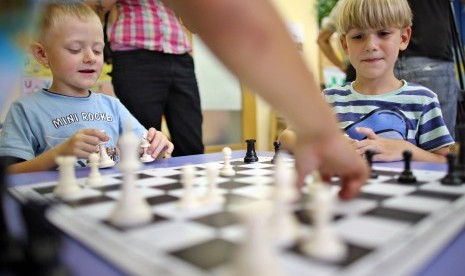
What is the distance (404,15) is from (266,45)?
133 cm

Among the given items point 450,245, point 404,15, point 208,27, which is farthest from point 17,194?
point 404,15

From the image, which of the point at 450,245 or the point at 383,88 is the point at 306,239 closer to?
the point at 450,245

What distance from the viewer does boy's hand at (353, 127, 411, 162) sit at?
4.03ft

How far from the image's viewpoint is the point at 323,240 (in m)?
0.44

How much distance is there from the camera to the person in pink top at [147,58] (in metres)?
1.76

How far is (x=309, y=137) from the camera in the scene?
59cm

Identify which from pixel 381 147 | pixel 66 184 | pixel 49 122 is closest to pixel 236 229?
pixel 66 184

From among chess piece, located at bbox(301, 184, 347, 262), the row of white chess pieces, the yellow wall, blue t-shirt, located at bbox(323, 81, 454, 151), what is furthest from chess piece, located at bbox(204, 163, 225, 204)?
the yellow wall

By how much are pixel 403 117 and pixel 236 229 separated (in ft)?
4.03

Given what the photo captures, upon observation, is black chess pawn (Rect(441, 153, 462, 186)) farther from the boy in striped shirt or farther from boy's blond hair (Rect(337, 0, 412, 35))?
boy's blond hair (Rect(337, 0, 412, 35))

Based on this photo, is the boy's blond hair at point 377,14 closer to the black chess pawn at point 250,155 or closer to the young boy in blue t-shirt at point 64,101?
the black chess pawn at point 250,155

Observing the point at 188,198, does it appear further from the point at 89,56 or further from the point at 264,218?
the point at 89,56

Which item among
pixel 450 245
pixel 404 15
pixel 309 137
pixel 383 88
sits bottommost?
pixel 450 245

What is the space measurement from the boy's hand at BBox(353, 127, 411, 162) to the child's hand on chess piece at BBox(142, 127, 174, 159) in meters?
0.70
